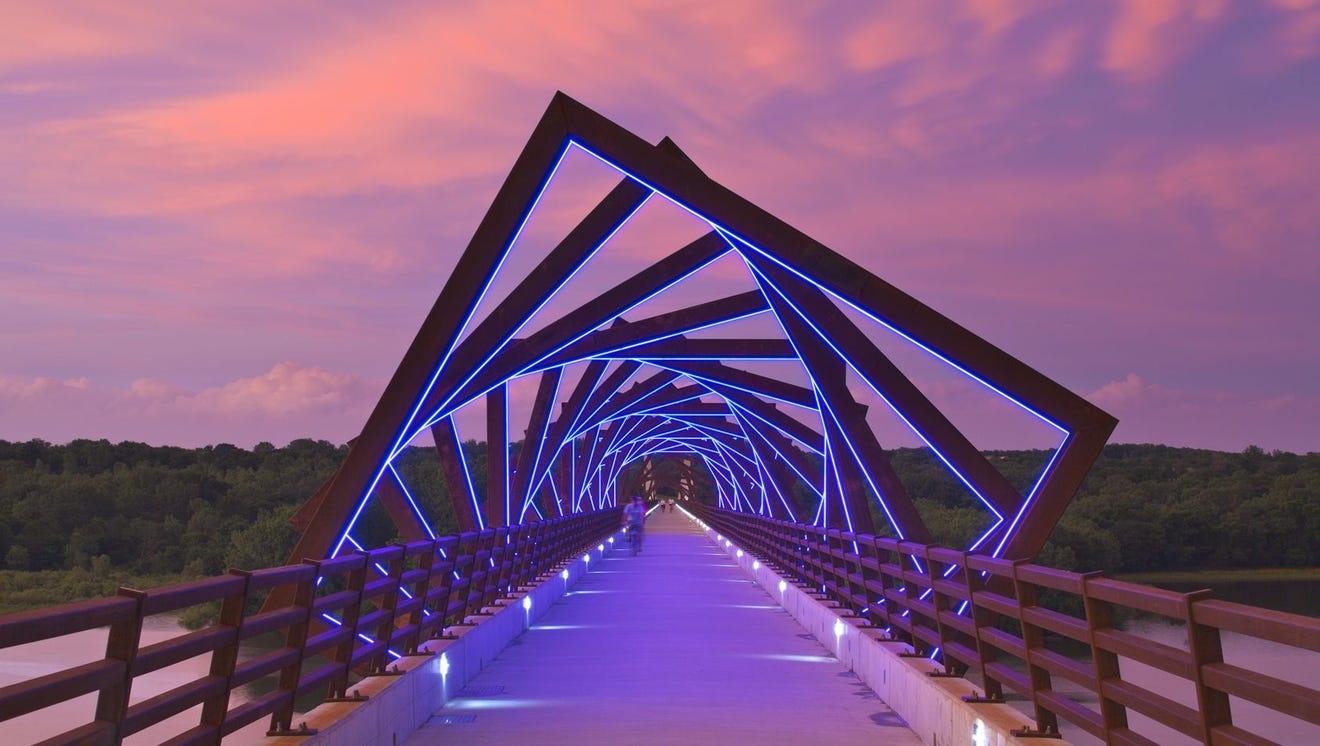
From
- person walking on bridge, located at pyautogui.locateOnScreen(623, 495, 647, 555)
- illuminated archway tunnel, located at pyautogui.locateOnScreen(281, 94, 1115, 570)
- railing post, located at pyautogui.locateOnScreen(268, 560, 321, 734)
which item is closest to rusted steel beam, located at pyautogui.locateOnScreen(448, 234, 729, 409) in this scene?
illuminated archway tunnel, located at pyautogui.locateOnScreen(281, 94, 1115, 570)

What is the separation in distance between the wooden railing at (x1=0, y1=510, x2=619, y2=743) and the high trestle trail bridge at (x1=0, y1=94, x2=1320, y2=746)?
17 mm

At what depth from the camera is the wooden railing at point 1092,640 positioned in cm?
412

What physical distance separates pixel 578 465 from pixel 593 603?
26.2 m

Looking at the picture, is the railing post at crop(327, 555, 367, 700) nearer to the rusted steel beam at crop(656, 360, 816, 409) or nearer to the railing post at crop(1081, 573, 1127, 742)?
the railing post at crop(1081, 573, 1127, 742)

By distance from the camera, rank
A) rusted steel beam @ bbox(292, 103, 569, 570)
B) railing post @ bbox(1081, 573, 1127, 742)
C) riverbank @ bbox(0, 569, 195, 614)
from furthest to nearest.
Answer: riverbank @ bbox(0, 569, 195, 614), rusted steel beam @ bbox(292, 103, 569, 570), railing post @ bbox(1081, 573, 1127, 742)

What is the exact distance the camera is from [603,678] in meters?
11.3

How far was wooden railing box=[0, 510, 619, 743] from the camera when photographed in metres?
4.10

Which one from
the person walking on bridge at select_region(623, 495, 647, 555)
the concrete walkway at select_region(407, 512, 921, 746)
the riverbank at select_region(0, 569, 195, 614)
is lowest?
the concrete walkway at select_region(407, 512, 921, 746)

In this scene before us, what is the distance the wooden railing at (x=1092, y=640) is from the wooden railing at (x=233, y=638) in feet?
11.8

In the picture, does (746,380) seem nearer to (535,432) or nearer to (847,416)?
(535,432)

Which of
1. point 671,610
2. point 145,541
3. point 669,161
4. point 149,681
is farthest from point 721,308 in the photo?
point 145,541

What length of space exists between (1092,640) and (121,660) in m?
4.04

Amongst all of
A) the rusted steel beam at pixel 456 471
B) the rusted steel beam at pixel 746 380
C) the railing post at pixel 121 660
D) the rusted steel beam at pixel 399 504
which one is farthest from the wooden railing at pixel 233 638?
the rusted steel beam at pixel 746 380

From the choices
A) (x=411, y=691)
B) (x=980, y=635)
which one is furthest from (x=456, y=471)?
(x=980, y=635)
